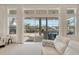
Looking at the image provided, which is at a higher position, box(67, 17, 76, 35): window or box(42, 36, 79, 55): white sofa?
box(67, 17, 76, 35): window

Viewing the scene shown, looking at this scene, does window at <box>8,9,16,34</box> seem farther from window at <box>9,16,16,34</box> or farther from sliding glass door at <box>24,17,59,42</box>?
sliding glass door at <box>24,17,59,42</box>

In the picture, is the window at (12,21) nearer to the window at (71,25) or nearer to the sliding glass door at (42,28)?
the sliding glass door at (42,28)

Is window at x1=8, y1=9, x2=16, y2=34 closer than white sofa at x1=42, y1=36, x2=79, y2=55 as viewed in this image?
No

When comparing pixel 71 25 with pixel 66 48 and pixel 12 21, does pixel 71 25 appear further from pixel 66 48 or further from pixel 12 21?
pixel 66 48

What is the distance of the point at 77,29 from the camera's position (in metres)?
4.78

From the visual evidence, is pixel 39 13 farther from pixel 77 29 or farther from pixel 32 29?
pixel 77 29

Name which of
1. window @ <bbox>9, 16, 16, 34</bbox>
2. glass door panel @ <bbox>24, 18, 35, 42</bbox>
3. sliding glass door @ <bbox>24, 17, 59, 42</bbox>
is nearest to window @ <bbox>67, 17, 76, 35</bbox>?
sliding glass door @ <bbox>24, 17, 59, 42</bbox>

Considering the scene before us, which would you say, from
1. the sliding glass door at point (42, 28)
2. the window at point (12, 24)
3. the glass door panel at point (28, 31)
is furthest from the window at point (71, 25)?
the window at point (12, 24)

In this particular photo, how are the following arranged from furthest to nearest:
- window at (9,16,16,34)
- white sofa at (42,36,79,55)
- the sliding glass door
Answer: window at (9,16,16,34) < the sliding glass door < white sofa at (42,36,79,55)

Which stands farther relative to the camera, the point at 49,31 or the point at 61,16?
the point at 61,16

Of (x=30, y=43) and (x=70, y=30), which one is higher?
(x=70, y=30)

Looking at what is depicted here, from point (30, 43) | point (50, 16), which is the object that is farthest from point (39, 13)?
point (30, 43)

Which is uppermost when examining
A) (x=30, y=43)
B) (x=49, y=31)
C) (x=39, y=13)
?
(x=39, y=13)
